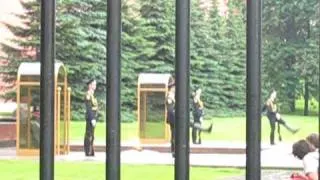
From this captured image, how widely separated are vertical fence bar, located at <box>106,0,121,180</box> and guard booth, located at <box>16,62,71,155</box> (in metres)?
0.50

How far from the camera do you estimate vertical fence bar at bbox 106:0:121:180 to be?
1209 mm

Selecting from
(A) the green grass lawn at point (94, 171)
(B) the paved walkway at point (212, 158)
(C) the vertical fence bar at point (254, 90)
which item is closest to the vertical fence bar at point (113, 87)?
(C) the vertical fence bar at point (254, 90)

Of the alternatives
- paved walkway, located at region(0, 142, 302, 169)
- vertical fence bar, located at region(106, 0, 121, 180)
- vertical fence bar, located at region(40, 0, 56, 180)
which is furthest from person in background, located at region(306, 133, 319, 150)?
vertical fence bar, located at region(40, 0, 56, 180)

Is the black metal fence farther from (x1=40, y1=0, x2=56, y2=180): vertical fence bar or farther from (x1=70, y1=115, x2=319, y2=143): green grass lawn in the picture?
(x1=70, y1=115, x2=319, y2=143): green grass lawn

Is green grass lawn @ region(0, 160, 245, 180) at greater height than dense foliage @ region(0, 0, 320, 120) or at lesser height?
lesser

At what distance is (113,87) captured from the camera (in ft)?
3.97

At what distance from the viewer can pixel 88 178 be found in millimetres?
2010

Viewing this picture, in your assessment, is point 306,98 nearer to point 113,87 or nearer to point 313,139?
point 313,139

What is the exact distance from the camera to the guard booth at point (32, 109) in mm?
1799

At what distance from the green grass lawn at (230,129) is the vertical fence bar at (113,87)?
0.84 feet

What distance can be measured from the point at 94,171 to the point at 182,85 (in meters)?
0.88

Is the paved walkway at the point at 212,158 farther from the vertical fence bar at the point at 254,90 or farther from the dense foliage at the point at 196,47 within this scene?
the vertical fence bar at the point at 254,90

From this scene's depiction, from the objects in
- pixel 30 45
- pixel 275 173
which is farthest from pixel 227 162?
pixel 30 45

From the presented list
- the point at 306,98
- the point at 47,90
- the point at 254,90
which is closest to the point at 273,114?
the point at 306,98
